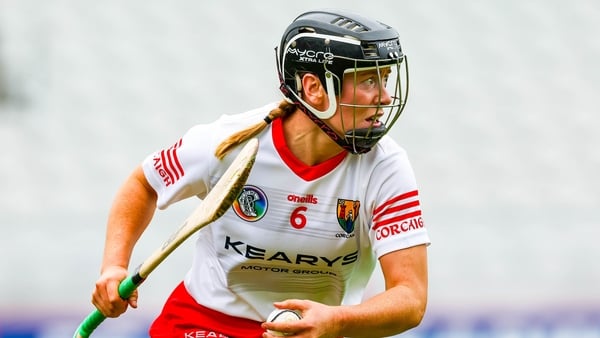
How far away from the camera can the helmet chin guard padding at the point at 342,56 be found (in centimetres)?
317

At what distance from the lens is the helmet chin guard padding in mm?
3170

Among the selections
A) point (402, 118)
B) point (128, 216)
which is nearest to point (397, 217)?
point (128, 216)

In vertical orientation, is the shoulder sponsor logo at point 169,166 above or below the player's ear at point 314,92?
below

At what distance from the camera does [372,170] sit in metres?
3.29

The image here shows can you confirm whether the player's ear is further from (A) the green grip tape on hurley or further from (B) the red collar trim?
(A) the green grip tape on hurley

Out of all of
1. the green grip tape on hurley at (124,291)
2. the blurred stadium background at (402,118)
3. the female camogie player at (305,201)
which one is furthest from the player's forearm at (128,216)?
the blurred stadium background at (402,118)

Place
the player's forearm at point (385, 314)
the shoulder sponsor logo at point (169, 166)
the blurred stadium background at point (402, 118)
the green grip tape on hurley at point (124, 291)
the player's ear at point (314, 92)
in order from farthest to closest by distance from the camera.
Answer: the blurred stadium background at point (402, 118), the shoulder sponsor logo at point (169, 166), the player's ear at point (314, 92), the green grip tape on hurley at point (124, 291), the player's forearm at point (385, 314)

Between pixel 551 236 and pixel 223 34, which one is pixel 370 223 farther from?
pixel 223 34

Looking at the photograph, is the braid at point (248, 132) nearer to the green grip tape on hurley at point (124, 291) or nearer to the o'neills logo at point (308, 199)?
the o'neills logo at point (308, 199)

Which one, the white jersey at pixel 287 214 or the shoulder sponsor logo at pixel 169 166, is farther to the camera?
the shoulder sponsor logo at pixel 169 166

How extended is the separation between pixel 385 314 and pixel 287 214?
486mm

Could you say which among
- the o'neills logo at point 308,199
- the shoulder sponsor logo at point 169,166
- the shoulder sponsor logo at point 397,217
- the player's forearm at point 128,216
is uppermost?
the shoulder sponsor logo at point 169,166

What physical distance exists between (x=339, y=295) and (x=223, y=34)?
255 inches

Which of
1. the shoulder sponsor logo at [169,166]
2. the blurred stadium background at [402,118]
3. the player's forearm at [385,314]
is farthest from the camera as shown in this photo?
the blurred stadium background at [402,118]
